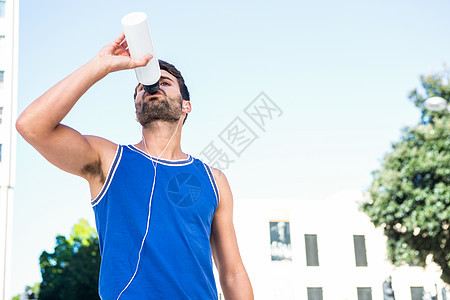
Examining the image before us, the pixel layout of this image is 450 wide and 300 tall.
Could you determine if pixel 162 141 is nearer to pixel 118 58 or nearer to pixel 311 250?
pixel 118 58

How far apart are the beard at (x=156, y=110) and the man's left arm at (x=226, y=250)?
0.40 meters

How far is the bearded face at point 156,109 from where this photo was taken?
260 cm

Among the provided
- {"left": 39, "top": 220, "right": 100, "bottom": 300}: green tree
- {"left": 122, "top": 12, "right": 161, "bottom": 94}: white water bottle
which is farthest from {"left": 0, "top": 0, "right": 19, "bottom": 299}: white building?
{"left": 122, "top": 12, "right": 161, "bottom": 94}: white water bottle

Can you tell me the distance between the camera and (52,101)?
2006 millimetres

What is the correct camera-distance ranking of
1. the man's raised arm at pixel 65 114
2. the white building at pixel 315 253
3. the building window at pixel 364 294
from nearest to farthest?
1. the man's raised arm at pixel 65 114
2. the white building at pixel 315 253
3. the building window at pixel 364 294

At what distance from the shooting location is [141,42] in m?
2.30

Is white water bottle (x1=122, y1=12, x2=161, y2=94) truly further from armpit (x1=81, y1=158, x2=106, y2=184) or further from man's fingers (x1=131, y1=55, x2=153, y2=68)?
armpit (x1=81, y1=158, x2=106, y2=184)

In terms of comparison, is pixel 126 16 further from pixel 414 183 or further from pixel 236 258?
pixel 414 183

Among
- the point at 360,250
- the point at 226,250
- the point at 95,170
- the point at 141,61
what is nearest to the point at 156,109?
the point at 141,61

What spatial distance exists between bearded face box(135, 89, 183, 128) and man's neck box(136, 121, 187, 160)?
28 mm

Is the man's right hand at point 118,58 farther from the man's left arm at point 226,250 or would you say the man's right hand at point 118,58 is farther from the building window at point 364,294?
the building window at point 364,294

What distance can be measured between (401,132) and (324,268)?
16.6 metres

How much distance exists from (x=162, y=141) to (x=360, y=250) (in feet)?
108

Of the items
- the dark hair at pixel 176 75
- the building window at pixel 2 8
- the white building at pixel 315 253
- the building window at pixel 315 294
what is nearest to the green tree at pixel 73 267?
the white building at pixel 315 253
